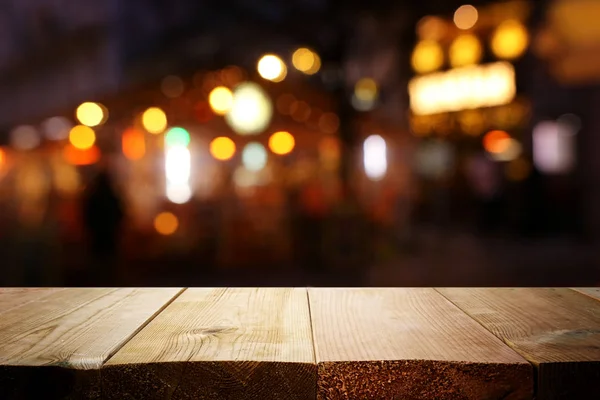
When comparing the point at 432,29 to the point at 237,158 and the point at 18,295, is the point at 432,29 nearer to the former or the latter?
the point at 237,158

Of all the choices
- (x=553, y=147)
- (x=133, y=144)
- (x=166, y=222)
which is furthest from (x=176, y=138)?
(x=553, y=147)

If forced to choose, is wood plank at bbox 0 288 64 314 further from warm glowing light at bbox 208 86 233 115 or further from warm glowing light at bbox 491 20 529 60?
warm glowing light at bbox 491 20 529 60

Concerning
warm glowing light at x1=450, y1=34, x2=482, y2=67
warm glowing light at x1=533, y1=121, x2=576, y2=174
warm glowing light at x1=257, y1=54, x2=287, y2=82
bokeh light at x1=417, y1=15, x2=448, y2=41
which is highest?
bokeh light at x1=417, y1=15, x2=448, y2=41

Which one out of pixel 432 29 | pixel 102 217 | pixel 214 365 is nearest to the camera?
pixel 214 365

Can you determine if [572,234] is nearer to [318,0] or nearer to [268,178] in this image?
[268,178]

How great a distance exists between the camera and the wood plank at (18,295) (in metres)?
1.40

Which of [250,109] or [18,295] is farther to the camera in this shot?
[250,109]

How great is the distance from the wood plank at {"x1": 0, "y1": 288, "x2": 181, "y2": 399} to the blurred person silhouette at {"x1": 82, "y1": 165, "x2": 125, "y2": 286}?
7096 millimetres

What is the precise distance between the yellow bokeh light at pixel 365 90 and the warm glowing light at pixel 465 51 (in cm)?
714

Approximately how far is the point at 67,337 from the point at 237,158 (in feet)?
33.8

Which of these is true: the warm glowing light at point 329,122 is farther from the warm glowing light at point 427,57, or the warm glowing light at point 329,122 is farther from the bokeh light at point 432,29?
the bokeh light at point 432,29

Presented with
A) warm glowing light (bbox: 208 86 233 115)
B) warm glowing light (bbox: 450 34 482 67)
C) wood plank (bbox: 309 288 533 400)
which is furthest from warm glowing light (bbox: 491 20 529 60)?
wood plank (bbox: 309 288 533 400)

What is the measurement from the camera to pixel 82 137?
10.5m

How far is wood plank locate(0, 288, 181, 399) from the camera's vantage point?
35.6 inches
